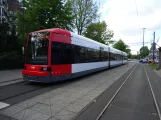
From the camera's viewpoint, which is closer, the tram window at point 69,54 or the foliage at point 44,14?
the tram window at point 69,54

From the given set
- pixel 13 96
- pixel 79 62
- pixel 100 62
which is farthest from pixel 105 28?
pixel 13 96

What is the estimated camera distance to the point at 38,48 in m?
9.73

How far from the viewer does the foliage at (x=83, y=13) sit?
105 ft

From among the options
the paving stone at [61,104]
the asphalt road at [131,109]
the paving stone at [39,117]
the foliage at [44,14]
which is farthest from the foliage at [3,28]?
the paving stone at [39,117]

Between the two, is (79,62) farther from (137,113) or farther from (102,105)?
(137,113)

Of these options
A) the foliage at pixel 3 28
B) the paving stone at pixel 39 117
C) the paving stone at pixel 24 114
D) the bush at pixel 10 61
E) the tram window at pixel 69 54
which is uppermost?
the foliage at pixel 3 28

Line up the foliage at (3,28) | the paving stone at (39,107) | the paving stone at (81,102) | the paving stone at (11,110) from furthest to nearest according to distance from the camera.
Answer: the foliage at (3,28) → the paving stone at (81,102) → the paving stone at (39,107) → the paving stone at (11,110)

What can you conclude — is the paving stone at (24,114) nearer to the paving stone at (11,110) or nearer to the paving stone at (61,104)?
the paving stone at (11,110)

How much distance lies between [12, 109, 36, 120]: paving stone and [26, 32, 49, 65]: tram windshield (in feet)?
13.6

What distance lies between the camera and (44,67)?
927cm

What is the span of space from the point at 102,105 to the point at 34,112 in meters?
2.52

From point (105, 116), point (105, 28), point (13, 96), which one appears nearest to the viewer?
point (105, 116)

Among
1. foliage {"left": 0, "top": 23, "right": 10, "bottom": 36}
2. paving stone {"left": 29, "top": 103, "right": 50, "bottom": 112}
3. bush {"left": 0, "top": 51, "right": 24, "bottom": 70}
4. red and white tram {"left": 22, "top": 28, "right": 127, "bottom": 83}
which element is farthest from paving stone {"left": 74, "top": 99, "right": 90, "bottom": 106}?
foliage {"left": 0, "top": 23, "right": 10, "bottom": 36}

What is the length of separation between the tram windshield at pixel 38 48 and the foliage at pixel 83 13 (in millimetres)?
22768
